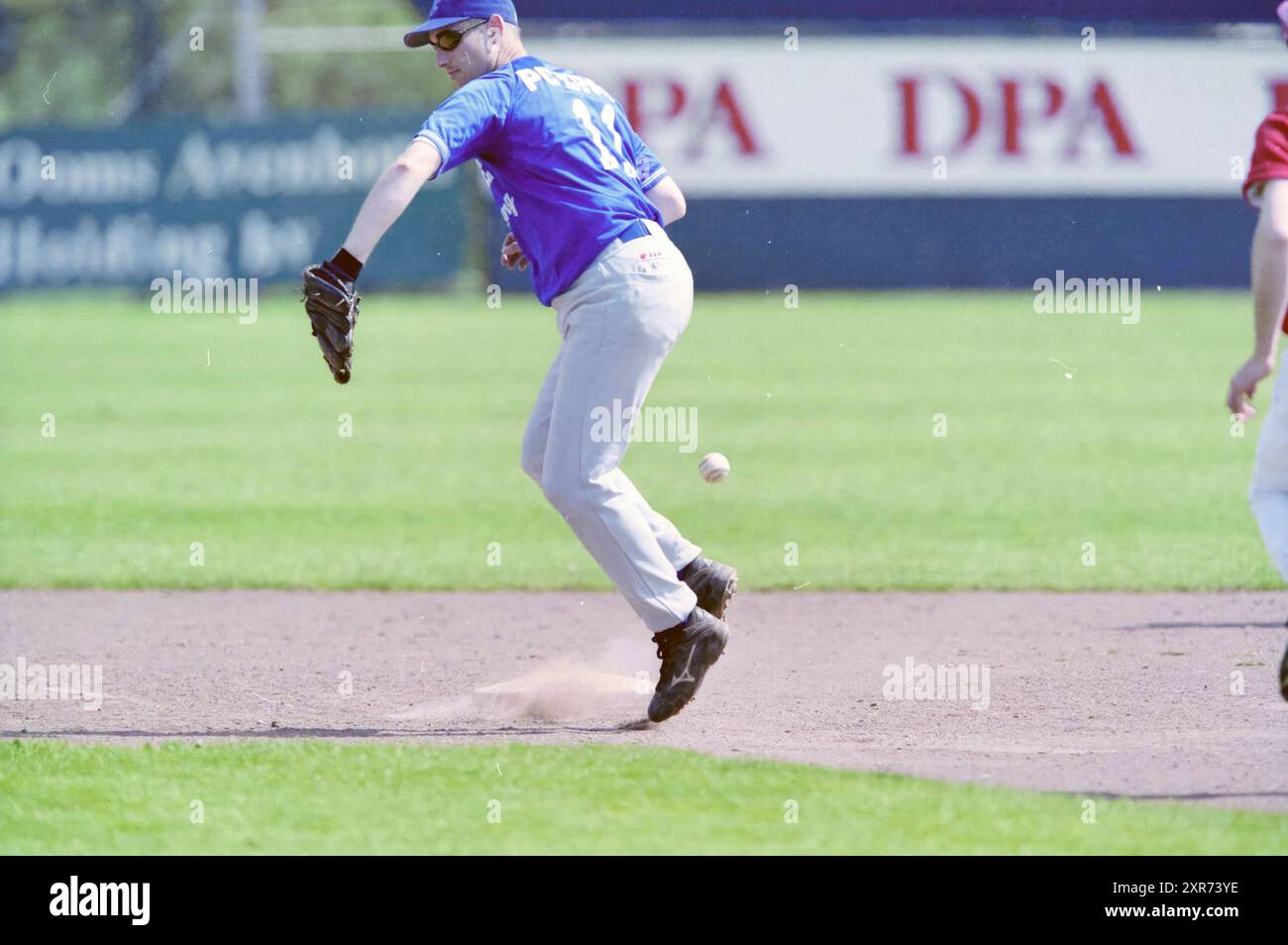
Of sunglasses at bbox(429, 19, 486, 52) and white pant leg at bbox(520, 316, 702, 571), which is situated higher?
sunglasses at bbox(429, 19, 486, 52)

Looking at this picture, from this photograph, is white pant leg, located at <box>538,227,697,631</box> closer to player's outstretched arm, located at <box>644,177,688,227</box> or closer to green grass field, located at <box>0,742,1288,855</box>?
player's outstretched arm, located at <box>644,177,688,227</box>

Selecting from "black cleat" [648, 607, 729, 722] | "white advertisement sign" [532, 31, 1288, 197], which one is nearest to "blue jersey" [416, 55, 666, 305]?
"black cleat" [648, 607, 729, 722]

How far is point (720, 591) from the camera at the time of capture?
240 inches

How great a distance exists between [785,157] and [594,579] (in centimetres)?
2017

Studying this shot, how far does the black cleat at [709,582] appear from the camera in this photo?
6.09 metres

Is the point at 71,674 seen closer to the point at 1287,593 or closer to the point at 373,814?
the point at 373,814

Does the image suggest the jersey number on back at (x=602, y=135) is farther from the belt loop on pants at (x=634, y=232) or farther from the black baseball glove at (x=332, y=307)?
the black baseball glove at (x=332, y=307)

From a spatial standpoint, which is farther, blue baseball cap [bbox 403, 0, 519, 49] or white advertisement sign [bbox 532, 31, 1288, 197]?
white advertisement sign [bbox 532, 31, 1288, 197]

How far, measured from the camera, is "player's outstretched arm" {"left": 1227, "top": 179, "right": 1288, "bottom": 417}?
443 cm

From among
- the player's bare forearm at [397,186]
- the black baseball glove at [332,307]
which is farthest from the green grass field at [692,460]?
the player's bare forearm at [397,186]

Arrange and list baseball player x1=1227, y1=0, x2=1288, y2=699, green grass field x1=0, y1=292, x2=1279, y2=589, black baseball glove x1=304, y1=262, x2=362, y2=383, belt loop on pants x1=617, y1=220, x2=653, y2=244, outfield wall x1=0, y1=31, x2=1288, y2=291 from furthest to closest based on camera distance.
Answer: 1. outfield wall x1=0, y1=31, x2=1288, y2=291
2. green grass field x1=0, y1=292, x2=1279, y2=589
3. belt loop on pants x1=617, y1=220, x2=653, y2=244
4. black baseball glove x1=304, y1=262, x2=362, y2=383
5. baseball player x1=1227, y1=0, x2=1288, y2=699

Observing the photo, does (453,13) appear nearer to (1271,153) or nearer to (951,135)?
(1271,153)

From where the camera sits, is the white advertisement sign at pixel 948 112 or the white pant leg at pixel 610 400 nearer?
the white pant leg at pixel 610 400

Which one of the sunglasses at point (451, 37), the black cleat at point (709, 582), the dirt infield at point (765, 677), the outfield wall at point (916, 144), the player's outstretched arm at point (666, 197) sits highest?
the outfield wall at point (916, 144)
